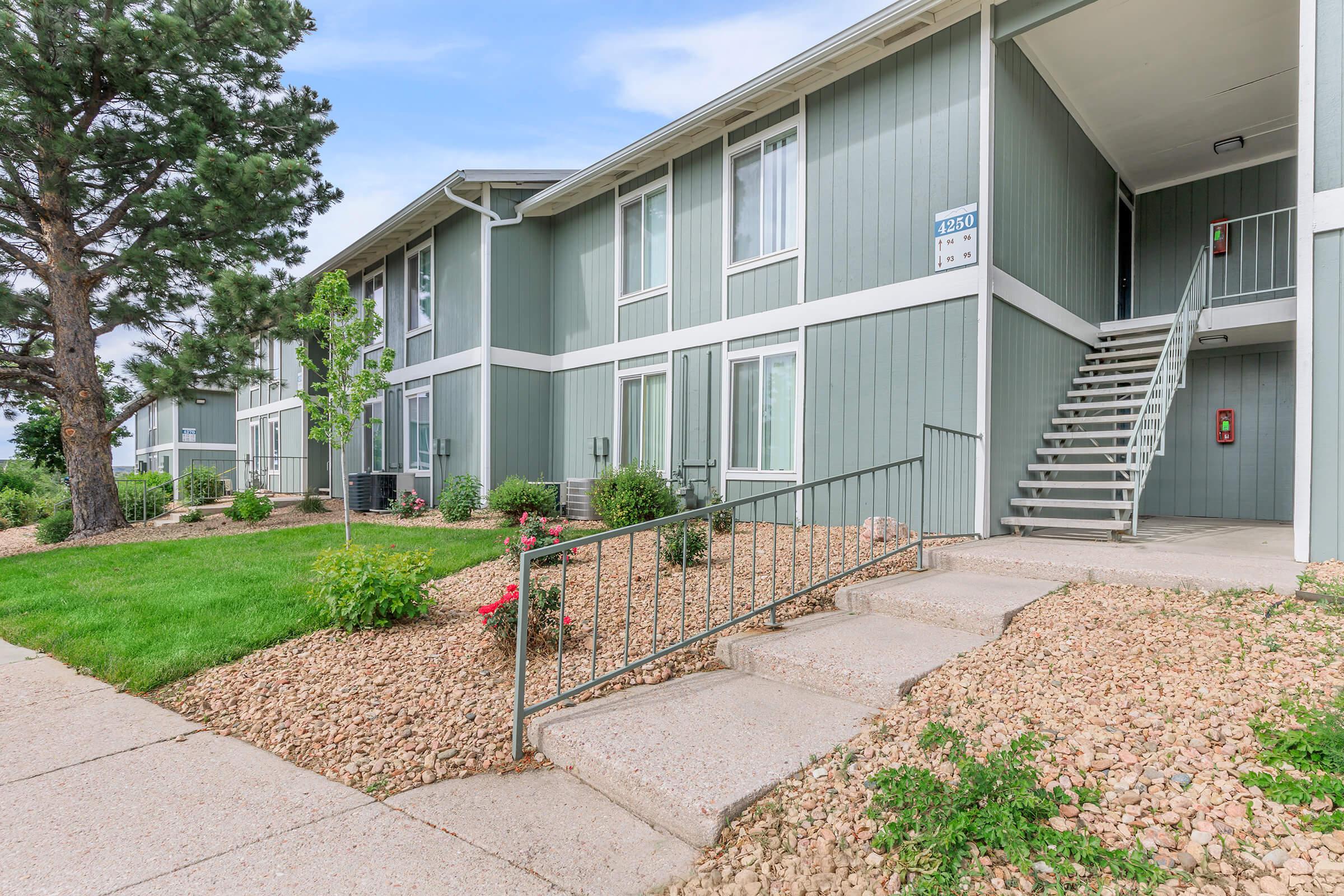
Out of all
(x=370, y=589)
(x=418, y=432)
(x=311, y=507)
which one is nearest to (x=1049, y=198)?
(x=370, y=589)

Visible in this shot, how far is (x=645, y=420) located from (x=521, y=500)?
2.31 metres

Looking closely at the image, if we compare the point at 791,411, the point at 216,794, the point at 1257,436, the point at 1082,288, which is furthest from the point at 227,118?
the point at 1257,436

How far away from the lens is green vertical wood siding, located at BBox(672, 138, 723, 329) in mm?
8922

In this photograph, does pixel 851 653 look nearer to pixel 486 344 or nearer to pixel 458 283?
pixel 486 344

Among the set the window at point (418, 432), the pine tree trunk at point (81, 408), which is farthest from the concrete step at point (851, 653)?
the pine tree trunk at point (81, 408)

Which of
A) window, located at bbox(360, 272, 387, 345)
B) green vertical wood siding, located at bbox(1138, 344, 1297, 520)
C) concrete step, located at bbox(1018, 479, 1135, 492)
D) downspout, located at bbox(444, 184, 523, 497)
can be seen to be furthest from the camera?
window, located at bbox(360, 272, 387, 345)

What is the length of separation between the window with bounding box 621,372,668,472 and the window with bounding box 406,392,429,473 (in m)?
4.40

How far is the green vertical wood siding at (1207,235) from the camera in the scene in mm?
8836

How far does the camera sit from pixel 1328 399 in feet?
16.8

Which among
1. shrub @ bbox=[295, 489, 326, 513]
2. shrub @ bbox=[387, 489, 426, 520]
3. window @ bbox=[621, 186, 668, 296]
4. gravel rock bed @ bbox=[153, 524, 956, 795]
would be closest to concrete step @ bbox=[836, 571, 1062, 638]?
gravel rock bed @ bbox=[153, 524, 956, 795]

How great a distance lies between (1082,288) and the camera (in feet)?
28.9

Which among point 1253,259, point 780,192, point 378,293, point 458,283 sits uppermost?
point 378,293

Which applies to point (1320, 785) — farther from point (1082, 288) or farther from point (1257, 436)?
point (1257, 436)

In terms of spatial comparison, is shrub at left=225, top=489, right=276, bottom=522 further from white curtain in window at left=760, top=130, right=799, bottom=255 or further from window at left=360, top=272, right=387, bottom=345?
white curtain in window at left=760, top=130, right=799, bottom=255
